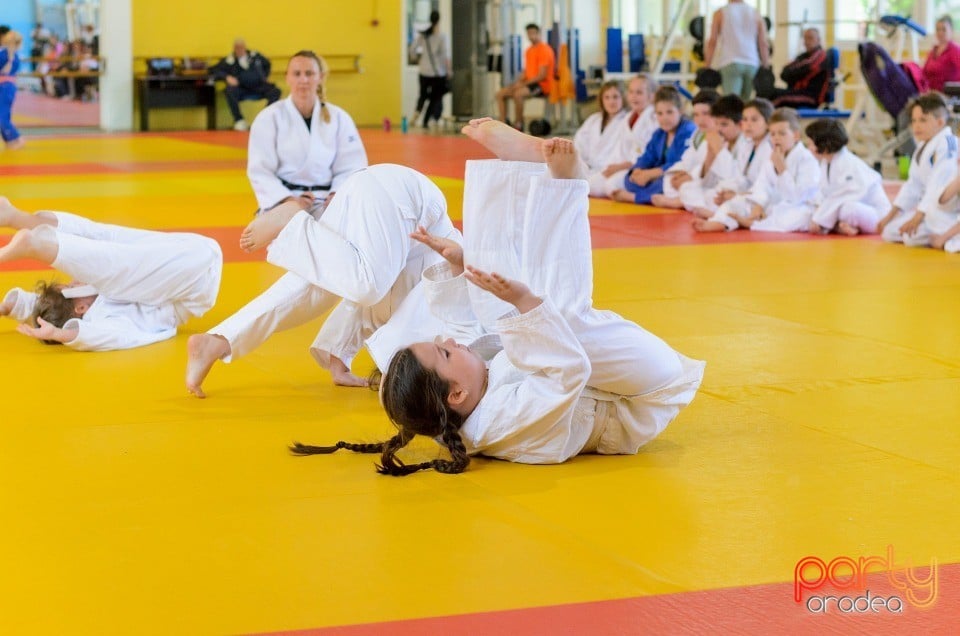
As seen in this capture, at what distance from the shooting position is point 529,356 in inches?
119

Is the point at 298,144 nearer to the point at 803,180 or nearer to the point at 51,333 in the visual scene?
the point at 51,333

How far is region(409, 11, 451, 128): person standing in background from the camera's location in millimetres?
20203

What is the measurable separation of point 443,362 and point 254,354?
67.4 inches

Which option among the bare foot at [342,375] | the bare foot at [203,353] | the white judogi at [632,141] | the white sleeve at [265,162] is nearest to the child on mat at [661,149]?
the white judogi at [632,141]

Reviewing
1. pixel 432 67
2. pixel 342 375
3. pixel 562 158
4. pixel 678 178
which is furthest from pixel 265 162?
pixel 432 67

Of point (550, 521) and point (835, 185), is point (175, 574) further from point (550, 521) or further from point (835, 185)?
point (835, 185)

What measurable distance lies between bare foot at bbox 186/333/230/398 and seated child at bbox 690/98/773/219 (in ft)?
18.4

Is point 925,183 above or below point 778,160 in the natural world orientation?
below

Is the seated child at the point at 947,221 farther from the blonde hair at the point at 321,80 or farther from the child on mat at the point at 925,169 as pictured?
the blonde hair at the point at 321,80

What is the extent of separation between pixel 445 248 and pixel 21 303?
2160 mm

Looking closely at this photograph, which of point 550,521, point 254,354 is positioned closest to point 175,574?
point 550,521

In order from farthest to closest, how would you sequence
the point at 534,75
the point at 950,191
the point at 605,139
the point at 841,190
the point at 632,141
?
the point at 534,75 < the point at 605,139 < the point at 632,141 < the point at 841,190 < the point at 950,191

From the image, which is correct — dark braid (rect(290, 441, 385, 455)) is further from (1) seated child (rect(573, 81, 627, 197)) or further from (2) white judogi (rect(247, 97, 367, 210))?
(1) seated child (rect(573, 81, 627, 197))

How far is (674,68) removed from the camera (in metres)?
18.1
